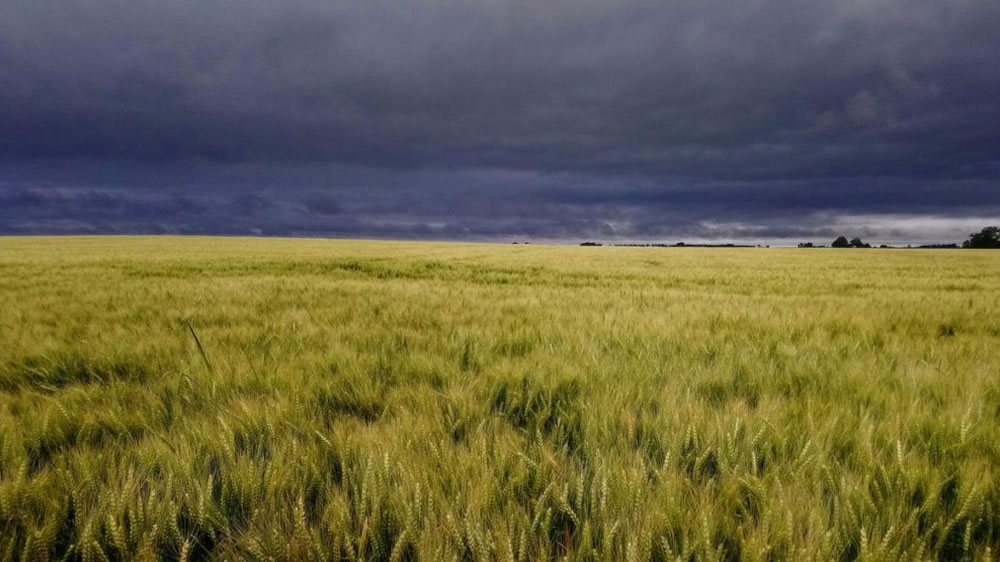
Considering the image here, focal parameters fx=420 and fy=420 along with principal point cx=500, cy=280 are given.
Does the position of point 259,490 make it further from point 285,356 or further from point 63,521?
point 285,356

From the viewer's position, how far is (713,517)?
1169 mm

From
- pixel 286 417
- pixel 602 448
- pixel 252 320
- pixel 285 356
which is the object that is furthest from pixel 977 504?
pixel 252 320

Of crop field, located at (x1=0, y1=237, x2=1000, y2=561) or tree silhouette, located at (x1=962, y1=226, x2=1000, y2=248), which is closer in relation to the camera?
crop field, located at (x1=0, y1=237, x2=1000, y2=561)

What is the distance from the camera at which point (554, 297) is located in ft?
23.2

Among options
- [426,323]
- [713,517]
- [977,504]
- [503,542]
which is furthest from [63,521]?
[426,323]

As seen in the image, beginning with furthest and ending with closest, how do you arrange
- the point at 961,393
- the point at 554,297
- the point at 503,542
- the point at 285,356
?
1. the point at 554,297
2. the point at 285,356
3. the point at 961,393
4. the point at 503,542

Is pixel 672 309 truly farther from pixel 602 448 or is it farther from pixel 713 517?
pixel 713 517

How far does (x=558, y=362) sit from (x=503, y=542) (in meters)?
1.76

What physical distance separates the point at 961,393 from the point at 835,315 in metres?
3.28

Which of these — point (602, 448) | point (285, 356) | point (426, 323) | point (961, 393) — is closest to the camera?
point (602, 448)

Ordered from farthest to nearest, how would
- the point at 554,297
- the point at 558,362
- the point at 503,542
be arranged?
the point at 554,297, the point at 558,362, the point at 503,542

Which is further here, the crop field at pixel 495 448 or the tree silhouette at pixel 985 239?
the tree silhouette at pixel 985 239

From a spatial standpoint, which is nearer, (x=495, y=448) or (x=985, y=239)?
(x=495, y=448)

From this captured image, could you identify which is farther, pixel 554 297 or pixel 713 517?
pixel 554 297
